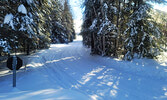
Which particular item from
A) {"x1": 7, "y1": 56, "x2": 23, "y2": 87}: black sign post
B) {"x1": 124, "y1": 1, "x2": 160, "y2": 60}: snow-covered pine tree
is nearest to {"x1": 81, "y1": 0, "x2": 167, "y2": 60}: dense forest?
{"x1": 124, "y1": 1, "x2": 160, "y2": 60}: snow-covered pine tree

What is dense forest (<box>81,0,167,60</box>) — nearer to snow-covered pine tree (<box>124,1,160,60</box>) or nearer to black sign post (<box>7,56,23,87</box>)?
snow-covered pine tree (<box>124,1,160,60</box>)

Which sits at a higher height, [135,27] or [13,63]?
[135,27]

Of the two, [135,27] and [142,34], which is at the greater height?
[135,27]

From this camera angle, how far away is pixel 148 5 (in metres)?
8.40

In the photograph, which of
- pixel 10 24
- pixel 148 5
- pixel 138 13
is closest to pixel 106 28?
pixel 138 13

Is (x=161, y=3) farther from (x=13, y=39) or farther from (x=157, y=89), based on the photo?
(x=13, y=39)

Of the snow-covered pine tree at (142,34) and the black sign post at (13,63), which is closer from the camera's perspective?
the black sign post at (13,63)

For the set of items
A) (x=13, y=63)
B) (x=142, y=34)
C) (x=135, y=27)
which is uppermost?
(x=135, y=27)

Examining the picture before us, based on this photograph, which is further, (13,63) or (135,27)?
(135,27)

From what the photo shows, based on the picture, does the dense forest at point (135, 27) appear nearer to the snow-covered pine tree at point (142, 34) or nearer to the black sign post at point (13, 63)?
the snow-covered pine tree at point (142, 34)

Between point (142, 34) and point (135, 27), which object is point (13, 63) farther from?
point (142, 34)

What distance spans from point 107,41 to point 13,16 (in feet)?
26.5

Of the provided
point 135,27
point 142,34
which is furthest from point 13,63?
point 142,34

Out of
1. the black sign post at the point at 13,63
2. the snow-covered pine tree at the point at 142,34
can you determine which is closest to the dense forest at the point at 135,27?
the snow-covered pine tree at the point at 142,34
